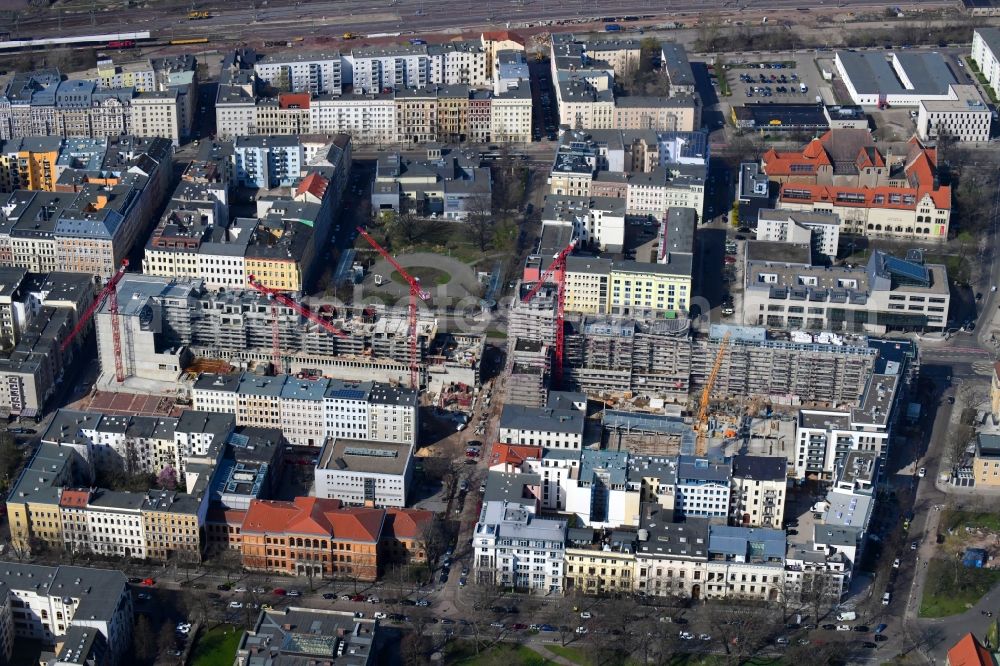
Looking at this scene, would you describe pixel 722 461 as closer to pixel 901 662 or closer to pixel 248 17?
pixel 901 662

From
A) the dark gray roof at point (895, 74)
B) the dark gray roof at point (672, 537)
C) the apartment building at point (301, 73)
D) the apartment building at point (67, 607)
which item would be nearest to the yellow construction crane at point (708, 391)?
the dark gray roof at point (672, 537)

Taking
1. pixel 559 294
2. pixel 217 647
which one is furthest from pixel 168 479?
pixel 559 294

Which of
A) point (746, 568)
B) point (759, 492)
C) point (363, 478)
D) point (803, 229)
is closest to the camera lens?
point (746, 568)

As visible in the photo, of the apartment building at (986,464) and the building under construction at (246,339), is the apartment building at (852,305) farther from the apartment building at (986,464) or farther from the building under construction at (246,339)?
the building under construction at (246,339)

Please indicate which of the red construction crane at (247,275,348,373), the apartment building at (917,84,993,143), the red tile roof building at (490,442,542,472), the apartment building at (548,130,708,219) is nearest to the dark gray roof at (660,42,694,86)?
the apartment building at (548,130,708,219)

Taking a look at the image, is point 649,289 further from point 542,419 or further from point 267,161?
point 267,161

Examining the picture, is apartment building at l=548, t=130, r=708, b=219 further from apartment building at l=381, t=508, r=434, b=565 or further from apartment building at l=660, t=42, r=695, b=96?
apartment building at l=381, t=508, r=434, b=565
